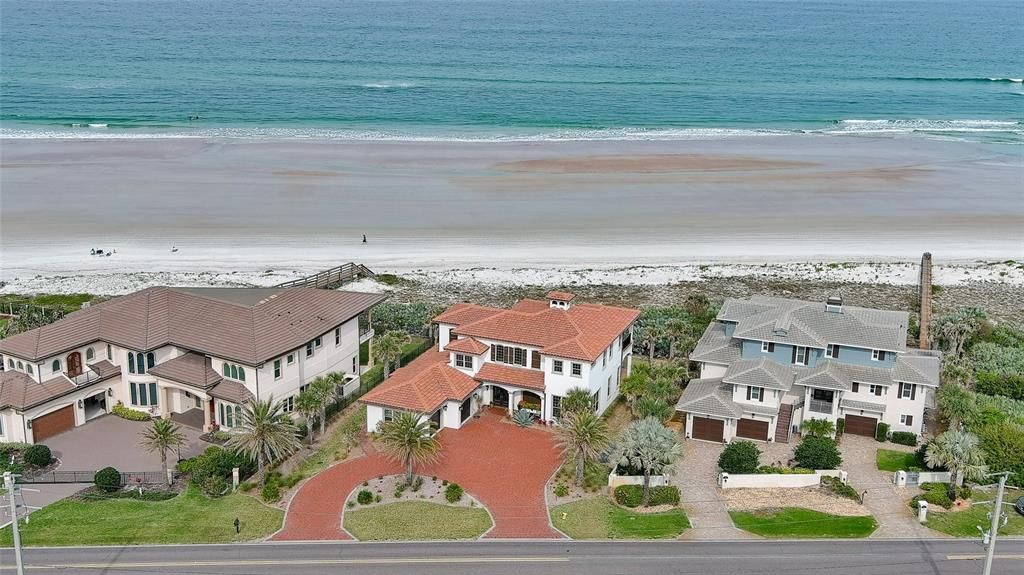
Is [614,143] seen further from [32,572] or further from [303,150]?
[32,572]

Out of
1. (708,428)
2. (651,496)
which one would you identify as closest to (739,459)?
(651,496)

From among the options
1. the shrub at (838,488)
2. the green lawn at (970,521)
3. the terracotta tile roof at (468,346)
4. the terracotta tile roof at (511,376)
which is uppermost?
the terracotta tile roof at (468,346)

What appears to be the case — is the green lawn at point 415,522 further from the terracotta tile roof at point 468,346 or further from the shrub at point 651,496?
the terracotta tile roof at point 468,346

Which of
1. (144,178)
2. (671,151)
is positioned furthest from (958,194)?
(144,178)

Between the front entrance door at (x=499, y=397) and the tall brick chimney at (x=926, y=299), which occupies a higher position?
the tall brick chimney at (x=926, y=299)

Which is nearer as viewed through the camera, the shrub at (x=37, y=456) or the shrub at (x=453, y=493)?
the shrub at (x=453, y=493)

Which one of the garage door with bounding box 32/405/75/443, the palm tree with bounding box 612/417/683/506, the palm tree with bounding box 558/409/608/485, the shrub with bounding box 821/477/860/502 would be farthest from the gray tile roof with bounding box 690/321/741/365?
the garage door with bounding box 32/405/75/443

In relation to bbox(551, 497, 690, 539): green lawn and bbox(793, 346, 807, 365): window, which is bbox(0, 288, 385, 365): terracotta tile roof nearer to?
bbox(551, 497, 690, 539): green lawn

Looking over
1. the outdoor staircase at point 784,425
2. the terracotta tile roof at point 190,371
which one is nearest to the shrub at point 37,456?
the terracotta tile roof at point 190,371
